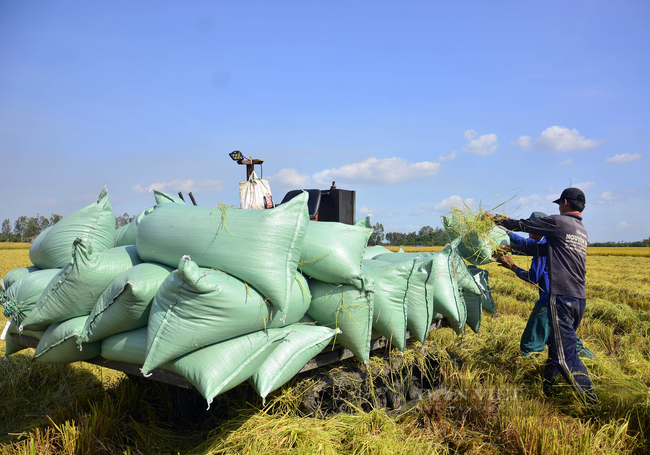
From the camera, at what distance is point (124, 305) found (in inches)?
73.5

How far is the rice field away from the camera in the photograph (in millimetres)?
2090

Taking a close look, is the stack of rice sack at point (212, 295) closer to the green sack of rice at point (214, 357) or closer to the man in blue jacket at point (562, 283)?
the green sack of rice at point (214, 357)

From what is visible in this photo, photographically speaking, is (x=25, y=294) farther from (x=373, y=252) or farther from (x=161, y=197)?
(x=373, y=252)

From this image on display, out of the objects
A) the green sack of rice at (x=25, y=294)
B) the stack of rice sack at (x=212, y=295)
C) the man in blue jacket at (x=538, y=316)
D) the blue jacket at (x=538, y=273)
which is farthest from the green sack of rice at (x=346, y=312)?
the blue jacket at (x=538, y=273)

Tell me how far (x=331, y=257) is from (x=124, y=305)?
1.08 metres

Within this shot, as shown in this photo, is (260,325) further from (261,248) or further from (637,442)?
(637,442)

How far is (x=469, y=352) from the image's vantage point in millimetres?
3590

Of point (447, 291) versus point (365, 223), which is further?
point (447, 291)

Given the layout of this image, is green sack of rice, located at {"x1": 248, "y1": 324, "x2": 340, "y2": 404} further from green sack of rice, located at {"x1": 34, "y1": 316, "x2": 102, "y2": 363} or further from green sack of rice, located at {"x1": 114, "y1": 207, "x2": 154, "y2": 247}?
green sack of rice, located at {"x1": 114, "y1": 207, "x2": 154, "y2": 247}

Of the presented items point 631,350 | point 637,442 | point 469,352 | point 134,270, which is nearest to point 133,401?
point 134,270

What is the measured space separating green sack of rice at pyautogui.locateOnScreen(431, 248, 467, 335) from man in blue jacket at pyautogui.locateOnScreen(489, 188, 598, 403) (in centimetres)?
55

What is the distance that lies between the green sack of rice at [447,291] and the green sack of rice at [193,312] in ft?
5.22

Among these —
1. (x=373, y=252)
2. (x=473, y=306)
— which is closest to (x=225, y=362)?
(x=373, y=252)

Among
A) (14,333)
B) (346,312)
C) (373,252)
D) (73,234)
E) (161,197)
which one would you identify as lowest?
(14,333)
